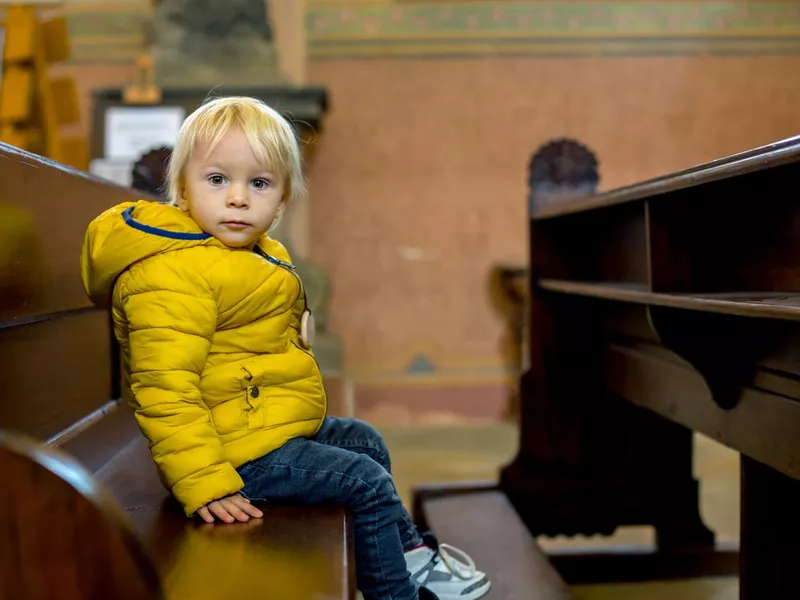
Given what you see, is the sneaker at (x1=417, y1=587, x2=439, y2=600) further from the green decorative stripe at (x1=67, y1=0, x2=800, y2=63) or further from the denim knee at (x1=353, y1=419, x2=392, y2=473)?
the green decorative stripe at (x1=67, y1=0, x2=800, y2=63)

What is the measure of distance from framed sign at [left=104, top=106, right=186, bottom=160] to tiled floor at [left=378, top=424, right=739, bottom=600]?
6.53ft

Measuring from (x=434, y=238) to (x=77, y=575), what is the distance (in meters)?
3.98

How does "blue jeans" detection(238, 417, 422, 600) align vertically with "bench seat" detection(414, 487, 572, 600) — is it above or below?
above

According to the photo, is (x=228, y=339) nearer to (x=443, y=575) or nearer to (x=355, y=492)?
(x=355, y=492)

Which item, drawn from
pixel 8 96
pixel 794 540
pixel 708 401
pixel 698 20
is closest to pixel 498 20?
pixel 698 20

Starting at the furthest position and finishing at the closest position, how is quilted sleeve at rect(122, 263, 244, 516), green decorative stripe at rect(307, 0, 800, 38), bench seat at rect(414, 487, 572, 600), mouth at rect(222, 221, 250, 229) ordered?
1. green decorative stripe at rect(307, 0, 800, 38)
2. bench seat at rect(414, 487, 572, 600)
3. mouth at rect(222, 221, 250, 229)
4. quilted sleeve at rect(122, 263, 244, 516)

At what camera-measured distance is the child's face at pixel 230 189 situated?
128 cm

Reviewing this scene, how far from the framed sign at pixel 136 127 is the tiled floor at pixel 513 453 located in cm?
199

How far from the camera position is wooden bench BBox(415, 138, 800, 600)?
5.01ft

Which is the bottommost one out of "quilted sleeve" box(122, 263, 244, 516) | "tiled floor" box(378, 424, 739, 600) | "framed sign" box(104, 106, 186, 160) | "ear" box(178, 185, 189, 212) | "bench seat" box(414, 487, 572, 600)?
"tiled floor" box(378, 424, 739, 600)

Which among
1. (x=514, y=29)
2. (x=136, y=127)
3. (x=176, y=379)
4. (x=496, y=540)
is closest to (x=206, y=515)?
(x=176, y=379)

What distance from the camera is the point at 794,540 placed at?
5.29ft

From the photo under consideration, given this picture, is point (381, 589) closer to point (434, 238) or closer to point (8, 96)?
point (8, 96)

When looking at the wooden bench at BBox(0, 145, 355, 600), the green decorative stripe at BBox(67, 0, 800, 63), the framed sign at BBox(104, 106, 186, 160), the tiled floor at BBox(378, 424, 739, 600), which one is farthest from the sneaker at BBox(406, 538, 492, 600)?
the green decorative stripe at BBox(67, 0, 800, 63)
